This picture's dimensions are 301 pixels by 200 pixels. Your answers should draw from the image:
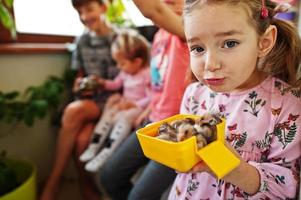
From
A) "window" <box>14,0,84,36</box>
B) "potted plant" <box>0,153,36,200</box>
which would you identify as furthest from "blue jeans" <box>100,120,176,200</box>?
"window" <box>14,0,84,36</box>

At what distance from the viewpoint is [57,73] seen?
1.40m

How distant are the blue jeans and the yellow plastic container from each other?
0.43 metres

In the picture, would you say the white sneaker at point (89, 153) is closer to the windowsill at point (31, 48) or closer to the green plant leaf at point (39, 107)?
the green plant leaf at point (39, 107)

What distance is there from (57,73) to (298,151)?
1.14 metres

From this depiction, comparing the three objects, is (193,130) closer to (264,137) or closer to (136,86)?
(264,137)

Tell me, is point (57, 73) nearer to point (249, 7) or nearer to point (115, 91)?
point (115, 91)

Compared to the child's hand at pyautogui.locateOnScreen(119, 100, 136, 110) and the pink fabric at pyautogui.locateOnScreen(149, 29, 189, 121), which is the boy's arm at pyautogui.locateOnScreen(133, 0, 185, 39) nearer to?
the pink fabric at pyautogui.locateOnScreen(149, 29, 189, 121)

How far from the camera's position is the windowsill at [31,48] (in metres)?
1.22

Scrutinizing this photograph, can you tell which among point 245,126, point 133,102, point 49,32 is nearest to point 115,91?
point 133,102

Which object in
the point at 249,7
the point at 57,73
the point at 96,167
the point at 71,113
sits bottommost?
the point at 96,167

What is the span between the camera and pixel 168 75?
2.67 feet

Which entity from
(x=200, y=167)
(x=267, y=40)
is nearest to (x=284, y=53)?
(x=267, y=40)

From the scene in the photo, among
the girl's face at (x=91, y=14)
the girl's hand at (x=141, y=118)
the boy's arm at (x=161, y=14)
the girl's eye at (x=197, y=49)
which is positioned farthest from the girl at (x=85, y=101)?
the girl's eye at (x=197, y=49)

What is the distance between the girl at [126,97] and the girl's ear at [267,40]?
2.32 ft
